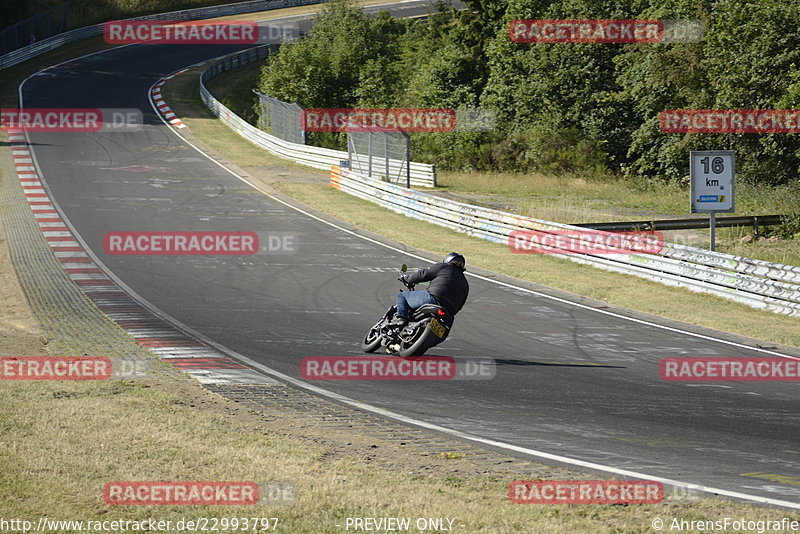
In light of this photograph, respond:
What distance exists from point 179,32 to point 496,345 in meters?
70.8

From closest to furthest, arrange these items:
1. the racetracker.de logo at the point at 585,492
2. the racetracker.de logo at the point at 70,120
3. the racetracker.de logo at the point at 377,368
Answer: the racetracker.de logo at the point at 585,492
the racetracker.de logo at the point at 377,368
the racetracker.de logo at the point at 70,120

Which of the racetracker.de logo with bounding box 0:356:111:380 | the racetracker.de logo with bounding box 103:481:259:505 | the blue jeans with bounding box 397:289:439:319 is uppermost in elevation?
the blue jeans with bounding box 397:289:439:319

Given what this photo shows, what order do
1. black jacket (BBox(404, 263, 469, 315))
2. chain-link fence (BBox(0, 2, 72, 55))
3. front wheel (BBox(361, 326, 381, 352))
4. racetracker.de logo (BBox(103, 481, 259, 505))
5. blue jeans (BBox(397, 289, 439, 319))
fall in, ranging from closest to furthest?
racetracker.de logo (BBox(103, 481, 259, 505)), black jacket (BBox(404, 263, 469, 315)), blue jeans (BBox(397, 289, 439, 319)), front wheel (BBox(361, 326, 381, 352)), chain-link fence (BBox(0, 2, 72, 55))

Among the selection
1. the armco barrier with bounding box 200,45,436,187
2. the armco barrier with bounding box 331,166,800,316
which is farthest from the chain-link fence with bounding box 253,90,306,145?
the armco barrier with bounding box 331,166,800,316

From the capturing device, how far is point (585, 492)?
719 cm

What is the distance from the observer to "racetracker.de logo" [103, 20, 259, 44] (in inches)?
2977

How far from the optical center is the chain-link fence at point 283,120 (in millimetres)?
44553

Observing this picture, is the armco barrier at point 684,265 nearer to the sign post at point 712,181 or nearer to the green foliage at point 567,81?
the sign post at point 712,181

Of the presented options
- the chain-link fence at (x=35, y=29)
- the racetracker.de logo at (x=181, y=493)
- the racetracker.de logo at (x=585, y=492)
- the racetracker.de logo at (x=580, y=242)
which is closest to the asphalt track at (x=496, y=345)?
the racetracker.de logo at (x=585, y=492)

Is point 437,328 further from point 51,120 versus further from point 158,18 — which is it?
point 158,18

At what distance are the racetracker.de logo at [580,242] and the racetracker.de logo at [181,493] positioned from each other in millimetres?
15569

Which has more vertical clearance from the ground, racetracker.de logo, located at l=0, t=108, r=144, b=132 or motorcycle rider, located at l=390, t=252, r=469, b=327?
racetracker.de logo, located at l=0, t=108, r=144, b=132

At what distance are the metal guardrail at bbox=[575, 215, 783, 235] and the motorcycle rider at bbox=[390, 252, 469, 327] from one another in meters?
13.2

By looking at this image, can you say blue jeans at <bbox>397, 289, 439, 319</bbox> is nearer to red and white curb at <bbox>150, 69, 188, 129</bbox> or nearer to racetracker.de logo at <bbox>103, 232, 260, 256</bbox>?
racetracker.de logo at <bbox>103, 232, 260, 256</bbox>
